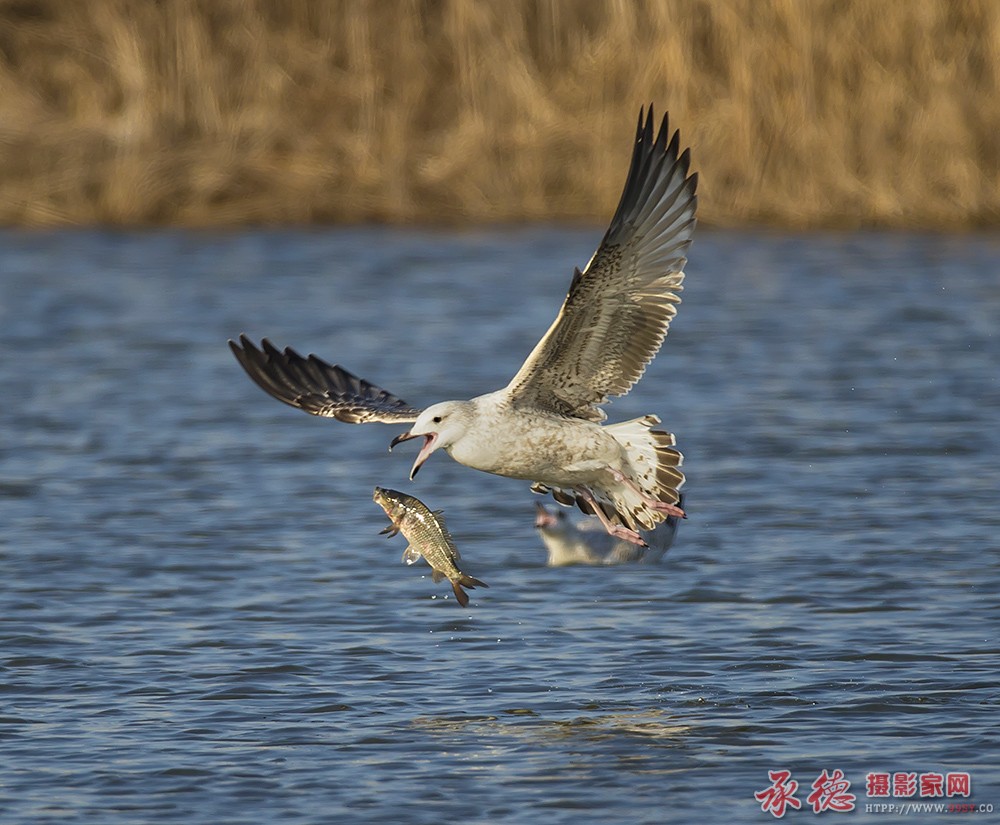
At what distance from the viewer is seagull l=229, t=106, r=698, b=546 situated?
6867 mm

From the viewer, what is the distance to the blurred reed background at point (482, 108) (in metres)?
16.4

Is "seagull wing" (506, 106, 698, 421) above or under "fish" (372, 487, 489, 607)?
above

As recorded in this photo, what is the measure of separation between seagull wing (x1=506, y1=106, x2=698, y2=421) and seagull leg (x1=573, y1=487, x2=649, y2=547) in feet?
1.07

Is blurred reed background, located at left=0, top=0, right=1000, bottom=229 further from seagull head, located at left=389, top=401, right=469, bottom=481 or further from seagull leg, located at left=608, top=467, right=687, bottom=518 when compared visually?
seagull head, located at left=389, top=401, right=469, bottom=481

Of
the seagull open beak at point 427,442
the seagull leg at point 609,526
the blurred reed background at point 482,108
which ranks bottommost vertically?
the seagull leg at point 609,526

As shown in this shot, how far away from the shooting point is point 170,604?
835 centimetres

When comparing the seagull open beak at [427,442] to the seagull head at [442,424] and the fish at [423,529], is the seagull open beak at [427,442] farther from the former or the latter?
the fish at [423,529]

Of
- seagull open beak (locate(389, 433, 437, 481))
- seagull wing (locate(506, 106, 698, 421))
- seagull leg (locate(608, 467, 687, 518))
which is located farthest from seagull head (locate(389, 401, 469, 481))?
seagull leg (locate(608, 467, 687, 518))

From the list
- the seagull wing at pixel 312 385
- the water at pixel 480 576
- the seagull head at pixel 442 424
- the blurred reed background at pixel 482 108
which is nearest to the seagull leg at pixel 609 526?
the water at pixel 480 576

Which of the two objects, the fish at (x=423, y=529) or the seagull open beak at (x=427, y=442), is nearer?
the fish at (x=423, y=529)

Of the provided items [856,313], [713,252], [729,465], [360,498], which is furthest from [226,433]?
[713,252]

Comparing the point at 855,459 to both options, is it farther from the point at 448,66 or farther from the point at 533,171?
the point at 448,66

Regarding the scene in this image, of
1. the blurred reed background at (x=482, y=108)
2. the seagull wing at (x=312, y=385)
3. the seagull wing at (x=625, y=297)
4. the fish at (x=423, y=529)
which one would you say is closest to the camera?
the fish at (x=423, y=529)

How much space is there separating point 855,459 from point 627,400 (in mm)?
2253
